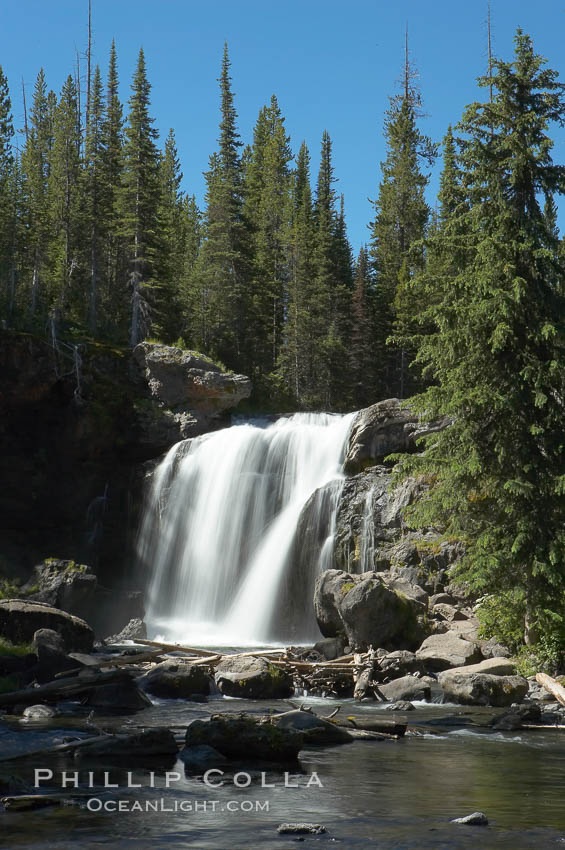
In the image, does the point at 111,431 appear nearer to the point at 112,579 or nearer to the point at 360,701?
the point at 112,579

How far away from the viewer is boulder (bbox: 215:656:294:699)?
1656 cm

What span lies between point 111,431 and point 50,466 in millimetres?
3037

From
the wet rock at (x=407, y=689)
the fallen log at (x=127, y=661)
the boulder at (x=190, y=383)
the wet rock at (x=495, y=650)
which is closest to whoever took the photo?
the wet rock at (x=407, y=689)

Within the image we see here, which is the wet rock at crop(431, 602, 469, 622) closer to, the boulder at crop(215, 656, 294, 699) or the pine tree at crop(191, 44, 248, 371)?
the boulder at crop(215, 656, 294, 699)

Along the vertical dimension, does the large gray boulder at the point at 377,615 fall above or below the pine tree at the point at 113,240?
below

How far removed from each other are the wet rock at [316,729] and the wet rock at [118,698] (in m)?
3.70

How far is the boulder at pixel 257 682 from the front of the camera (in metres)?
16.6

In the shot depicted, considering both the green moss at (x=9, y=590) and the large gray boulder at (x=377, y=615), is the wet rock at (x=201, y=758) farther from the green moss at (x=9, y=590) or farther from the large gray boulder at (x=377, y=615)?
the green moss at (x=9, y=590)

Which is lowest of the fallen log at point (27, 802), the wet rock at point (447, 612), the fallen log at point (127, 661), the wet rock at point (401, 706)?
the wet rock at point (401, 706)

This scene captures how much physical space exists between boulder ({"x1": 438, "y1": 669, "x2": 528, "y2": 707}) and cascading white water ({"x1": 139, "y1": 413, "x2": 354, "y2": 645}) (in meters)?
10.2

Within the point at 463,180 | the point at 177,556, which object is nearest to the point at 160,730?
the point at 463,180

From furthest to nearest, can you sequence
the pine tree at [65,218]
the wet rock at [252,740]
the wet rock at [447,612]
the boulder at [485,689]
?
1. the pine tree at [65,218]
2. the wet rock at [447,612]
3. the boulder at [485,689]
4. the wet rock at [252,740]

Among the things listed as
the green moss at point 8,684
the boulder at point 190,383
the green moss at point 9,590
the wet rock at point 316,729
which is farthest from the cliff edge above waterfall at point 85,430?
the wet rock at point 316,729

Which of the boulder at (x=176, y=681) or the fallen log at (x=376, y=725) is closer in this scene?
the fallen log at (x=376, y=725)
